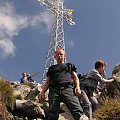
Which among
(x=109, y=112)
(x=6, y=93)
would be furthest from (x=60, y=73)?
(x=6, y=93)

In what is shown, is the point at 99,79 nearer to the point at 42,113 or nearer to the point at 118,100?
the point at 118,100

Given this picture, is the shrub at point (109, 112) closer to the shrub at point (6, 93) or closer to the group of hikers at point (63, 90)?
the group of hikers at point (63, 90)

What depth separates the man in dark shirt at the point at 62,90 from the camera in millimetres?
7633

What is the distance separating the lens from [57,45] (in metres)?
24.2

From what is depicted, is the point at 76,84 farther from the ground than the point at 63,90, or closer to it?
farther from the ground

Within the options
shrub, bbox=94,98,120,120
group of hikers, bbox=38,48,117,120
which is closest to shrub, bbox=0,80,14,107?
group of hikers, bbox=38,48,117,120

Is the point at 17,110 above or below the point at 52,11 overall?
below

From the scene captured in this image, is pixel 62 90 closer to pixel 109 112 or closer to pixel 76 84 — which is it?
pixel 76 84

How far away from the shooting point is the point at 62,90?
→ 308 inches

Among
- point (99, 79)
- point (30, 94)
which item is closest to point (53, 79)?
point (99, 79)

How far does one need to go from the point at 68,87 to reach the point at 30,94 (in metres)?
4.22

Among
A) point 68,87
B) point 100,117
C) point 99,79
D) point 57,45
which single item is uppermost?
point 57,45

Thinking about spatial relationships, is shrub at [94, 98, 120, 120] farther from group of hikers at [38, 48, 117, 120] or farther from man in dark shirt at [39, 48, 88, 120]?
man in dark shirt at [39, 48, 88, 120]

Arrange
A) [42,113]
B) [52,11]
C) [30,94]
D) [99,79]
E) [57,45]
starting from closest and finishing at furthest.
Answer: [99,79] < [42,113] < [30,94] < [57,45] < [52,11]
